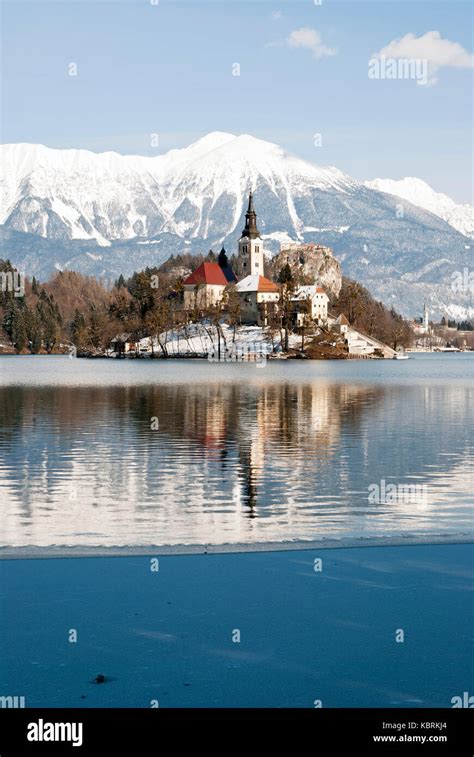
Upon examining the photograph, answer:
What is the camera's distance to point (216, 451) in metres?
34.2

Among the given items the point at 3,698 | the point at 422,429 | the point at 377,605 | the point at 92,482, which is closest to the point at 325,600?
the point at 377,605

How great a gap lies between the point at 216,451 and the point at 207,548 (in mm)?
17459

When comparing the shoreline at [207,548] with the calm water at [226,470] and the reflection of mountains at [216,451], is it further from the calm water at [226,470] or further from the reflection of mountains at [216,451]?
the reflection of mountains at [216,451]

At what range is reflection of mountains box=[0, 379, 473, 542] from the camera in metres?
23.7

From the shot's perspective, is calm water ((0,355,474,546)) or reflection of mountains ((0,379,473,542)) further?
reflection of mountains ((0,379,473,542))

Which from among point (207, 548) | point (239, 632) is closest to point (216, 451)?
point (207, 548)

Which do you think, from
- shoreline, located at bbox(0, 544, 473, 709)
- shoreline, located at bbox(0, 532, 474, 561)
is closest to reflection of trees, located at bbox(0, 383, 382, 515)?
shoreline, located at bbox(0, 532, 474, 561)

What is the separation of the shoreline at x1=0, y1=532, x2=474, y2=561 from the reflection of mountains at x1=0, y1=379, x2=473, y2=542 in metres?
2.68

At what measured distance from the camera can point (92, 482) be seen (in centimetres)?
2664

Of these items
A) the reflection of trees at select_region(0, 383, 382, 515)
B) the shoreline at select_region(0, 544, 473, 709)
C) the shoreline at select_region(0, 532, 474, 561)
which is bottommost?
the reflection of trees at select_region(0, 383, 382, 515)

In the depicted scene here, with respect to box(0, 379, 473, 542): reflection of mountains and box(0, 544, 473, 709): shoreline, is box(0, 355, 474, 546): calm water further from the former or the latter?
box(0, 544, 473, 709): shoreline
